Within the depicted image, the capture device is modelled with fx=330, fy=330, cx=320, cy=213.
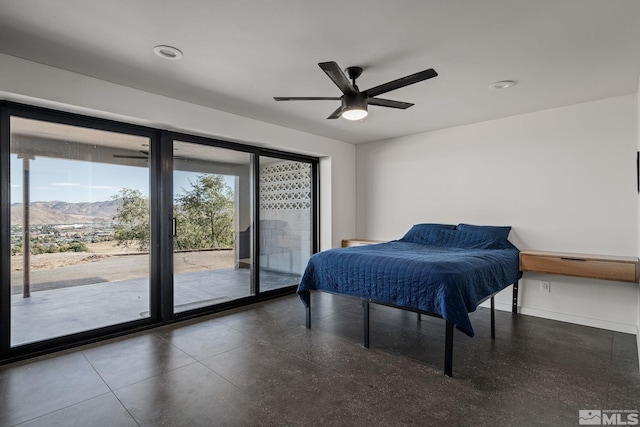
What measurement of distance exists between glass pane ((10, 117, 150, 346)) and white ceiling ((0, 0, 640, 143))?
72cm

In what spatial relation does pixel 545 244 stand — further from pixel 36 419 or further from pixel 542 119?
pixel 36 419

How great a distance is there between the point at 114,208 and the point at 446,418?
343 cm

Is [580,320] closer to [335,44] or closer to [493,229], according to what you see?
[493,229]

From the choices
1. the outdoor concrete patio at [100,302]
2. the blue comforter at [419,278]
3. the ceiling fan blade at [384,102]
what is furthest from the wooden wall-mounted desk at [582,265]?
the outdoor concrete patio at [100,302]

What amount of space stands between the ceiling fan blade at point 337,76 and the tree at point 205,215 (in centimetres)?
→ 229

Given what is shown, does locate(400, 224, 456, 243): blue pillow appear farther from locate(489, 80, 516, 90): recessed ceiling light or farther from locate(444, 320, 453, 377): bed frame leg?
locate(444, 320, 453, 377): bed frame leg

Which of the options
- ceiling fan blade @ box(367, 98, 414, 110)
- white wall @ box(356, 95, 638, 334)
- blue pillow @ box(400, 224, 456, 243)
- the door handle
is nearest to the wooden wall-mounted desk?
white wall @ box(356, 95, 638, 334)

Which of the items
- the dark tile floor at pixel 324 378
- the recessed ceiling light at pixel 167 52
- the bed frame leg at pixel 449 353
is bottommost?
the dark tile floor at pixel 324 378

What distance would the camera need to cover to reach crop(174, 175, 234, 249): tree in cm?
386

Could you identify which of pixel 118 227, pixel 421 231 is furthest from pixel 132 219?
pixel 421 231

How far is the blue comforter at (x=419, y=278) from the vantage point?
7.96 feet

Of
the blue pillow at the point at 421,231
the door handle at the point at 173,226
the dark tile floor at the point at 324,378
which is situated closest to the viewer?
the dark tile floor at the point at 324,378

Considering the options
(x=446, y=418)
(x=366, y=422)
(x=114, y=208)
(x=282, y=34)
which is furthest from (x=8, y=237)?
(x=446, y=418)

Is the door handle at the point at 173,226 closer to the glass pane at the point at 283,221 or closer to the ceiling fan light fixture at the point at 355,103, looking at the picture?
the glass pane at the point at 283,221
